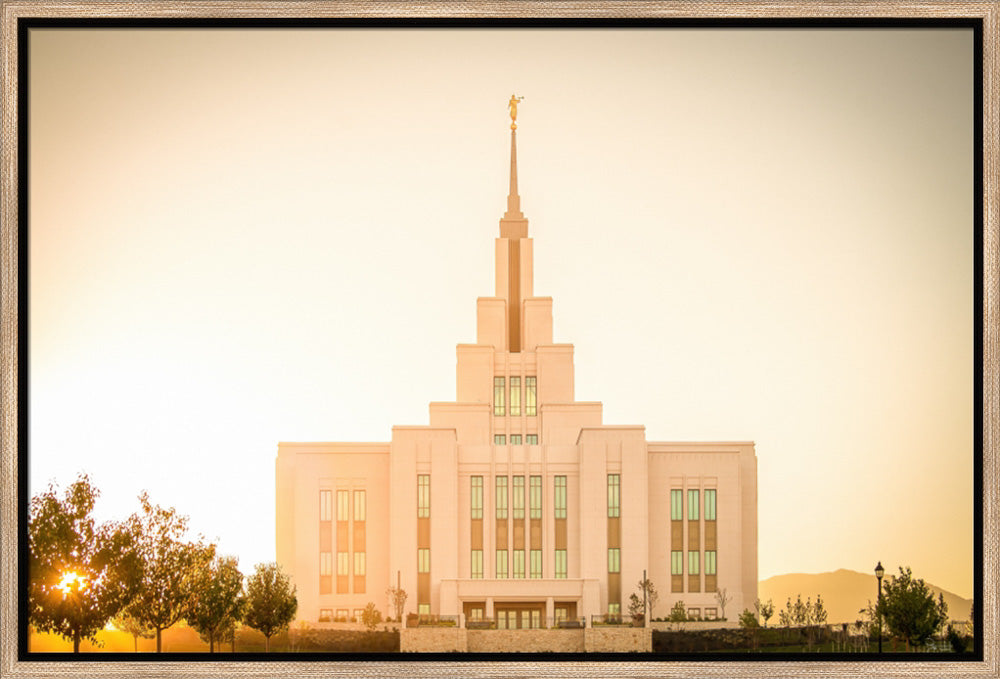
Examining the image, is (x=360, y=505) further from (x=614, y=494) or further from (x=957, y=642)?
(x=957, y=642)

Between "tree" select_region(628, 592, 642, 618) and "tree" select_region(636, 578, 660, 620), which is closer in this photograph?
"tree" select_region(628, 592, 642, 618)

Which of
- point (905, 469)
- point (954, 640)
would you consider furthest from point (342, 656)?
point (905, 469)

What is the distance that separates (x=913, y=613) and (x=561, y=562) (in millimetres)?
11130

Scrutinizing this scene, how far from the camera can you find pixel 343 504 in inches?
1364

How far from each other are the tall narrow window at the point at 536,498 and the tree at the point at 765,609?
5364mm

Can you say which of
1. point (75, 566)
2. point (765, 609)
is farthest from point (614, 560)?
point (75, 566)

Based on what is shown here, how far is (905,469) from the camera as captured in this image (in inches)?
1086

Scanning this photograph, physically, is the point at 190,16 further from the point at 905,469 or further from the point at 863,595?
the point at 863,595

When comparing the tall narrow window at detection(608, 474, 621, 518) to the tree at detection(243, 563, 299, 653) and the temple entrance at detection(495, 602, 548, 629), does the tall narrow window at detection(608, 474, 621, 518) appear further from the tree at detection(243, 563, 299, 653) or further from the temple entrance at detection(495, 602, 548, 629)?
the tree at detection(243, 563, 299, 653)

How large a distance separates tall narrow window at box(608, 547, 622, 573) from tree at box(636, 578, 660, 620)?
25.7 inches

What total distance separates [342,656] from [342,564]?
16.2 m

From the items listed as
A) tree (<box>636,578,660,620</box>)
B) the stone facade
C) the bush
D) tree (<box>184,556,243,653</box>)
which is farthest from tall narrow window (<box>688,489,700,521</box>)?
tree (<box>184,556,243,653</box>)

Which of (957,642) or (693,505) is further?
(693,505)

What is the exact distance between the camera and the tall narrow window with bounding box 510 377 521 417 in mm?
37719
